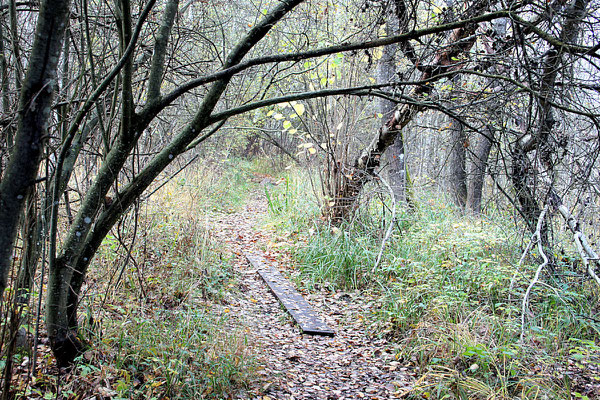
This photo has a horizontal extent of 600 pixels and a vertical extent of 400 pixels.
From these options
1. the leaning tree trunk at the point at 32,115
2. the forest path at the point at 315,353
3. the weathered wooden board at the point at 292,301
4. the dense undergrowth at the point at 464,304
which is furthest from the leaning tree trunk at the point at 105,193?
the dense undergrowth at the point at 464,304

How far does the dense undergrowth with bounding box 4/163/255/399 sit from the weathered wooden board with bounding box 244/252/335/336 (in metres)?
0.57

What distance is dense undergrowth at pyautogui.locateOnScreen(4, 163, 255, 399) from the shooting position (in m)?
2.84

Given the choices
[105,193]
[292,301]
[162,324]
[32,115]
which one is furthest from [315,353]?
[32,115]

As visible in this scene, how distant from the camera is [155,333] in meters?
3.47

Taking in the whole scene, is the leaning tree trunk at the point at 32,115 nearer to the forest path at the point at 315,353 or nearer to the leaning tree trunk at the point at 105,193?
the leaning tree trunk at the point at 105,193

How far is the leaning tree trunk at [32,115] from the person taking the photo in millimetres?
1520

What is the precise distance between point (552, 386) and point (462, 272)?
5.90ft

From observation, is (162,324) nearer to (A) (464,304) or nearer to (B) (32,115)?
(B) (32,115)

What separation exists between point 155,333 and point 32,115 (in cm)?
242

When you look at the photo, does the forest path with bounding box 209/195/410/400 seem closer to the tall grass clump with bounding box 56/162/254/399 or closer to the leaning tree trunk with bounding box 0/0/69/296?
the tall grass clump with bounding box 56/162/254/399

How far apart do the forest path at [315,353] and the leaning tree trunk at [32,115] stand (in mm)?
2256

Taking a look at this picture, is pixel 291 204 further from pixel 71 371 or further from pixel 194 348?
pixel 71 371

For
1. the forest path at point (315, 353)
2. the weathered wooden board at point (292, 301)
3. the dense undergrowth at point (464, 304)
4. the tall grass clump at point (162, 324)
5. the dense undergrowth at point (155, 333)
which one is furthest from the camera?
the weathered wooden board at point (292, 301)

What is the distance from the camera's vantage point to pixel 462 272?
4.86 m
